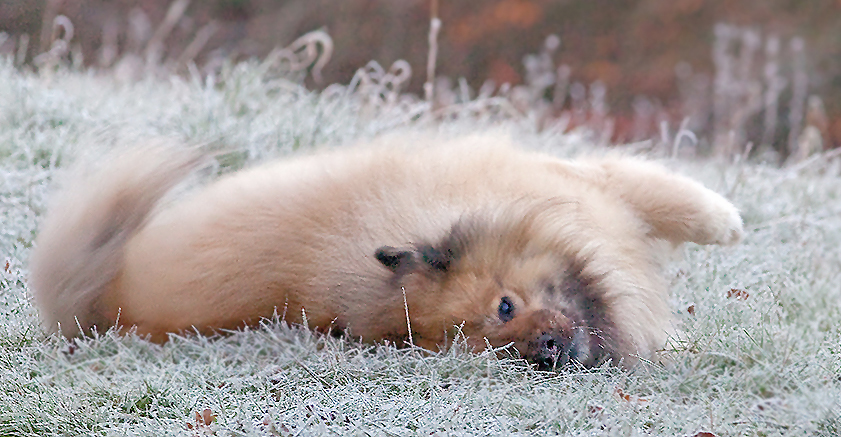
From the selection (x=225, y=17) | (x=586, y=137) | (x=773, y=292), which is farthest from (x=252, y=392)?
(x=225, y=17)

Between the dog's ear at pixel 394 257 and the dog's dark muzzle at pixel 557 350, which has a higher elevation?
the dog's ear at pixel 394 257

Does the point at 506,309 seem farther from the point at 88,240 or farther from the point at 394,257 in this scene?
the point at 88,240

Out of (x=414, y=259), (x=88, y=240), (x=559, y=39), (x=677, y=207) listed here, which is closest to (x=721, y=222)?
(x=677, y=207)

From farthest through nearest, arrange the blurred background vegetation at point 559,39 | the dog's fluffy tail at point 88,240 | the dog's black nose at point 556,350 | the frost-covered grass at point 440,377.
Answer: the blurred background vegetation at point 559,39, the dog's fluffy tail at point 88,240, the dog's black nose at point 556,350, the frost-covered grass at point 440,377

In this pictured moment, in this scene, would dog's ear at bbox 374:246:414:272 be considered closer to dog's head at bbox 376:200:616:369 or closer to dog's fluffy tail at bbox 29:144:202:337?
dog's head at bbox 376:200:616:369

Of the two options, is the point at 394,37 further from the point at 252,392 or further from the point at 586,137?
the point at 252,392

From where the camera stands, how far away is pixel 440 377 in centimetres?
282

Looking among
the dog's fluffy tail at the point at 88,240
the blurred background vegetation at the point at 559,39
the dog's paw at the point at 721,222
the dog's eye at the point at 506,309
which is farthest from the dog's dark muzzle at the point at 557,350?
the blurred background vegetation at the point at 559,39

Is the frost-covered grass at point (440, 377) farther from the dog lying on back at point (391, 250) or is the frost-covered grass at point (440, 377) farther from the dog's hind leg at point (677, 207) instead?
the dog's hind leg at point (677, 207)

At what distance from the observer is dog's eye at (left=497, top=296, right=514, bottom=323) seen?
9.20 feet

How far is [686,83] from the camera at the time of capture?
12281mm

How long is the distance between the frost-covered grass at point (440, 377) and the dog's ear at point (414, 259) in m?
0.29

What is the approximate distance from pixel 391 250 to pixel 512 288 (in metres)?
0.43

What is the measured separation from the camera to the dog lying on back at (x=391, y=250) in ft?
9.51
